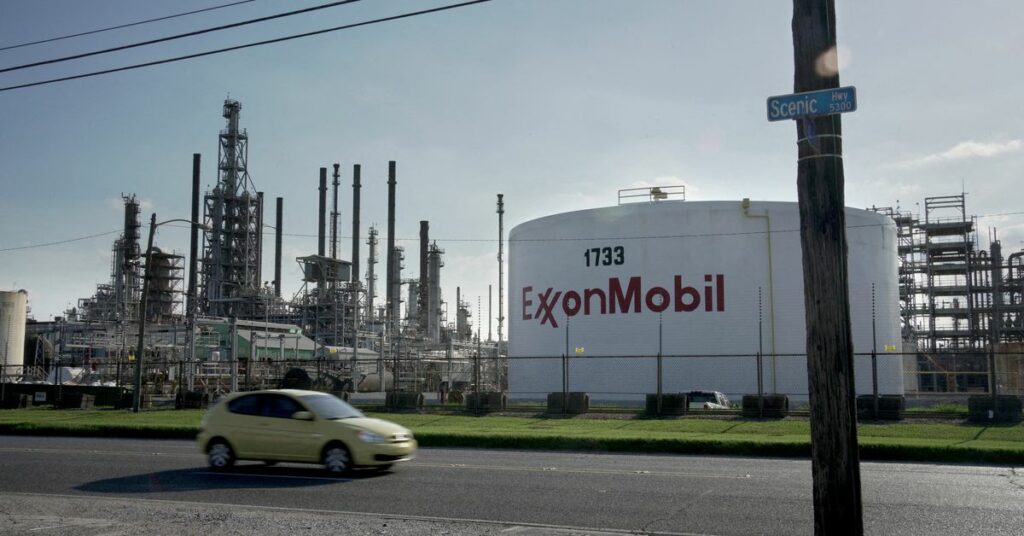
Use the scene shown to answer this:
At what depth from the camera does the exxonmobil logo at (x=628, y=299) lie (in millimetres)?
39969

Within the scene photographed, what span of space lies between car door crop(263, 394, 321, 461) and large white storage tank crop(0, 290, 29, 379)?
183 feet

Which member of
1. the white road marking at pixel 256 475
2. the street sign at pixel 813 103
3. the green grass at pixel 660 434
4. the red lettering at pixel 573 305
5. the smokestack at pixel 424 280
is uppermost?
the smokestack at pixel 424 280

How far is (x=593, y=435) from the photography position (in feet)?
77.0

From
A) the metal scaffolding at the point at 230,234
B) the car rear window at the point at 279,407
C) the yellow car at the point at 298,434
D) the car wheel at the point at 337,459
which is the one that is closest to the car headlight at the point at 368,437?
the yellow car at the point at 298,434

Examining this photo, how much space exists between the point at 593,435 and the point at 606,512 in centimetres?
1197

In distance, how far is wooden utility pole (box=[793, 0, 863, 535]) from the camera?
22.7ft

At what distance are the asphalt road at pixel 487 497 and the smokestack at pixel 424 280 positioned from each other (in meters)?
63.5

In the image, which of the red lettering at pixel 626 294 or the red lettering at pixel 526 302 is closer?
the red lettering at pixel 626 294

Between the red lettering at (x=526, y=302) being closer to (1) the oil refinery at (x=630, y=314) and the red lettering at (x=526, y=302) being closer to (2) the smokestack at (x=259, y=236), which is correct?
(1) the oil refinery at (x=630, y=314)

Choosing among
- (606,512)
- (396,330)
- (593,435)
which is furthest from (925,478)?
(396,330)

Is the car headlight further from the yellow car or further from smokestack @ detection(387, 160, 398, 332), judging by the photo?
smokestack @ detection(387, 160, 398, 332)

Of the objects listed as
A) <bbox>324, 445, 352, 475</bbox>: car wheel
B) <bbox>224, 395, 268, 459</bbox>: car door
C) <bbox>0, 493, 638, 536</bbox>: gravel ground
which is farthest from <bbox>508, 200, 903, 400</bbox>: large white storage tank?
<bbox>0, 493, 638, 536</bbox>: gravel ground

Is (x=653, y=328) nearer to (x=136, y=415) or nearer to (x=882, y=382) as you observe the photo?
(x=882, y=382)

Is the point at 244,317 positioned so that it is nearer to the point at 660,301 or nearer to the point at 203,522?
the point at 660,301
